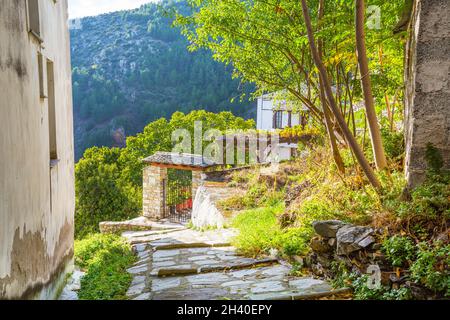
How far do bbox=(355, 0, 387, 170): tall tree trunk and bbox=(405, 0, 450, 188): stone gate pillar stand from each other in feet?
1.89

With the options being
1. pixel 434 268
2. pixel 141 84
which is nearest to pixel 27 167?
pixel 434 268

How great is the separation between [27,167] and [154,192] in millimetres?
13228

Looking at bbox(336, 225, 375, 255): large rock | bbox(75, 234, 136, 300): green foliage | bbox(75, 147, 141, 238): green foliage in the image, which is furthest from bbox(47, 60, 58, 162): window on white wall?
bbox(75, 147, 141, 238): green foliage

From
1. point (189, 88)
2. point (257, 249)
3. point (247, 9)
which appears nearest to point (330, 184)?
point (257, 249)

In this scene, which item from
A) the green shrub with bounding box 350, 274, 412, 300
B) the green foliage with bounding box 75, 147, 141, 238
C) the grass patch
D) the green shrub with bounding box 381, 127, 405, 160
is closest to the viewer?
the green shrub with bounding box 350, 274, 412, 300

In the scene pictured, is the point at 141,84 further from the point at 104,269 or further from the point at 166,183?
the point at 104,269

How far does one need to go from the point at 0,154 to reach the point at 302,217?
4098mm

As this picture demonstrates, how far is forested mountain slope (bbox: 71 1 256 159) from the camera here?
50125 millimetres

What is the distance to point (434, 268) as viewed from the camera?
3617 mm

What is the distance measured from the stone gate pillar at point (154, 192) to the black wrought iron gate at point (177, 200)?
22cm

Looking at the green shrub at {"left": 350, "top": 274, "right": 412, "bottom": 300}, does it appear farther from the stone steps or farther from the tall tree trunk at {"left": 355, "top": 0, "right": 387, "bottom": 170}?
the tall tree trunk at {"left": 355, "top": 0, "right": 387, "bottom": 170}

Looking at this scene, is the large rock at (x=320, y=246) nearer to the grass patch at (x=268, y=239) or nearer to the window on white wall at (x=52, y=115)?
the grass patch at (x=268, y=239)

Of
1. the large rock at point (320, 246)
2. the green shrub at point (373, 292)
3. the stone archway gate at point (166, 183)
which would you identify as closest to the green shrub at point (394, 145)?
the large rock at point (320, 246)
